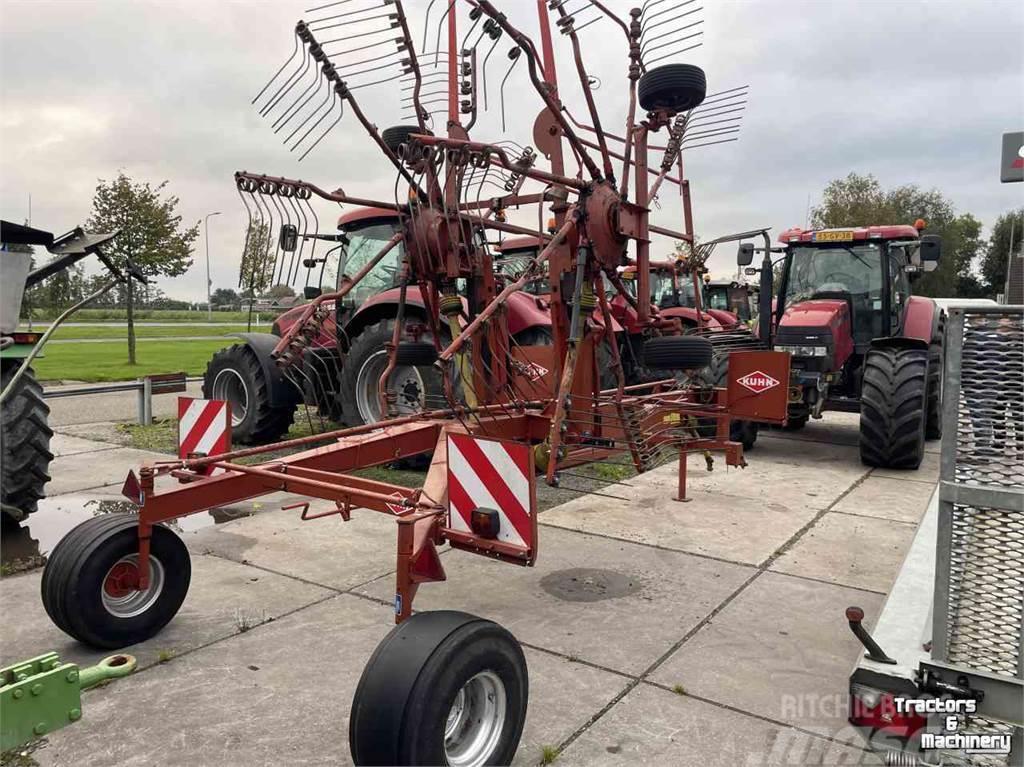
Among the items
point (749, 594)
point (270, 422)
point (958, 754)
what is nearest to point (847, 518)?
point (749, 594)

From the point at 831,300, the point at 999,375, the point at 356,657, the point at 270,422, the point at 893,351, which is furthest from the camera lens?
the point at 831,300

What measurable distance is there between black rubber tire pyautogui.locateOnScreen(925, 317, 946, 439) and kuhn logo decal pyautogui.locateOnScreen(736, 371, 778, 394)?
3629 millimetres

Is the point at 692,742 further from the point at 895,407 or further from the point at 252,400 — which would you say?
the point at 252,400

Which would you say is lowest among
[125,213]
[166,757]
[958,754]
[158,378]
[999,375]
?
[166,757]

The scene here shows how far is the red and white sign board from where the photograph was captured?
13.2 feet

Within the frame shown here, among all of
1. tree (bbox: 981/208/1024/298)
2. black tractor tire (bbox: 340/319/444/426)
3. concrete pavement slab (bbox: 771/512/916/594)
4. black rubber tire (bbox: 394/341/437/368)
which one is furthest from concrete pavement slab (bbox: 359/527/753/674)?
tree (bbox: 981/208/1024/298)

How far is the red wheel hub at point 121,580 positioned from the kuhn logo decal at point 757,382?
425 centimetres

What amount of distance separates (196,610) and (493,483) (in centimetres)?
199

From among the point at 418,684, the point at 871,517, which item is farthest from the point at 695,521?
the point at 418,684

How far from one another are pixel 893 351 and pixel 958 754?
610 centimetres

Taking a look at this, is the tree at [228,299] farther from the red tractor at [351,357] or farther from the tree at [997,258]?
the tree at [997,258]

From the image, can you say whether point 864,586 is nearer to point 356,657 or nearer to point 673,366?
point 673,366

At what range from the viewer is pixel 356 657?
131 inches

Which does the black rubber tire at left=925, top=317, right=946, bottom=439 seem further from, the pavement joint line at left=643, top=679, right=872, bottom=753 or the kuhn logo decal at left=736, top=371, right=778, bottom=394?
the pavement joint line at left=643, top=679, right=872, bottom=753
